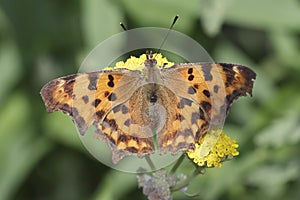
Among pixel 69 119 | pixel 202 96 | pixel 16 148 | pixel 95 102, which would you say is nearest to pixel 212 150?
pixel 202 96

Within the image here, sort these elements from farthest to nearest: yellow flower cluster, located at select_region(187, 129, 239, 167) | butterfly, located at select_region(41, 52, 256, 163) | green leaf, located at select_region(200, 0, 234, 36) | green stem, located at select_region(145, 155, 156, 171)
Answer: green leaf, located at select_region(200, 0, 234, 36)
green stem, located at select_region(145, 155, 156, 171)
yellow flower cluster, located at select_region(187, 129, 239, 167)
butterfly, located at select_region(41, 52, 256, 163)

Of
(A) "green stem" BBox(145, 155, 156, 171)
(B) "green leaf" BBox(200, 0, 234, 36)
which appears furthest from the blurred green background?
(A) "green stem" BBox(145, 155, 156, 171)

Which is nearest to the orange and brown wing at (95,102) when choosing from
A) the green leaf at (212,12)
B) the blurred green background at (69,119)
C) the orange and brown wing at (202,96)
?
the orange and brown wing at (202,96)

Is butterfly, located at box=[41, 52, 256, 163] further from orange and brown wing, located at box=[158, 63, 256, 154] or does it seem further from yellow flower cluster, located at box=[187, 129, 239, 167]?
yellow flower cluster, located at box=[187, 129, 239, 167]

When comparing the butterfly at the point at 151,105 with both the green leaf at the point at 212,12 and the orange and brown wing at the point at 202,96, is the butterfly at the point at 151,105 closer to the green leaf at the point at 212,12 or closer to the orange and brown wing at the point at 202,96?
the orange and brown wing at the point at 202,96

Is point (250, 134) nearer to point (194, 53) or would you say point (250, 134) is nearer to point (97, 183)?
point (194, 53)

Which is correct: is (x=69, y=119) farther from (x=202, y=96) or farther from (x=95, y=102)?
(x=202, y=96)

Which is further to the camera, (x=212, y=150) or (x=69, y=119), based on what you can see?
(x=69, y=119)
